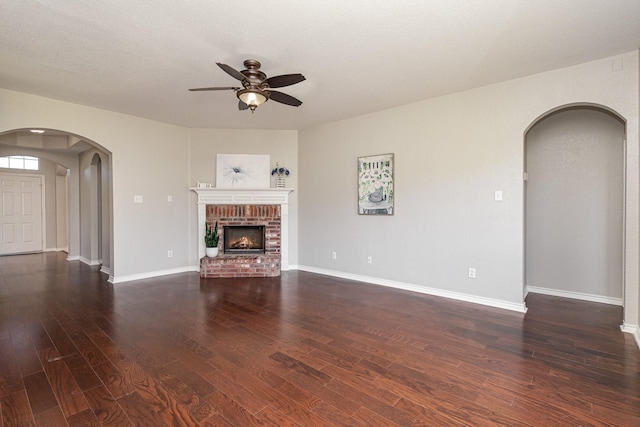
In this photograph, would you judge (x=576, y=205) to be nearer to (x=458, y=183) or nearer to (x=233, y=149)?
(x=458, y=183)

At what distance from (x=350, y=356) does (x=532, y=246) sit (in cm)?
331

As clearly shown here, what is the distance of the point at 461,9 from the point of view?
225 centimetres

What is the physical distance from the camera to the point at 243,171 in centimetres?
570

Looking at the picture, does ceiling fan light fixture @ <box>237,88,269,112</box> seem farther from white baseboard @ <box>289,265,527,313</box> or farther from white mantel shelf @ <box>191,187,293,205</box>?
white baseboard @ <box>289,265,527,313</box>

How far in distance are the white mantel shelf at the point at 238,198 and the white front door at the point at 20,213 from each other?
550cm

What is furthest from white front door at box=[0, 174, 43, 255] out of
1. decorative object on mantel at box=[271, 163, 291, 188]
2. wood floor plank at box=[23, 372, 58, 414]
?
wood floor plank at box=[23, 372, 58, 414]

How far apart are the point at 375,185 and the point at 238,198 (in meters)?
2.49

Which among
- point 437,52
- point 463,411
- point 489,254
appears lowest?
point 463,411

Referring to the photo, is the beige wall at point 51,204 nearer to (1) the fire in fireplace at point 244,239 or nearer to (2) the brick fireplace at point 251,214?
(2) the brick fireplace at point 251,214

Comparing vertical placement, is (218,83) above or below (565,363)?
above

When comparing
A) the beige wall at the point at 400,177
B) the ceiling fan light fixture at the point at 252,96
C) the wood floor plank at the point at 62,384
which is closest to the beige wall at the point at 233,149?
the beige wall at the point at 400,177

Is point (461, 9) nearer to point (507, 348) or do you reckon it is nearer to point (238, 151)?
point (507, 348)

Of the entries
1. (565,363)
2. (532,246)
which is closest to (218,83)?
(565,363)

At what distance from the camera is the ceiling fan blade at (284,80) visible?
8.89ft
